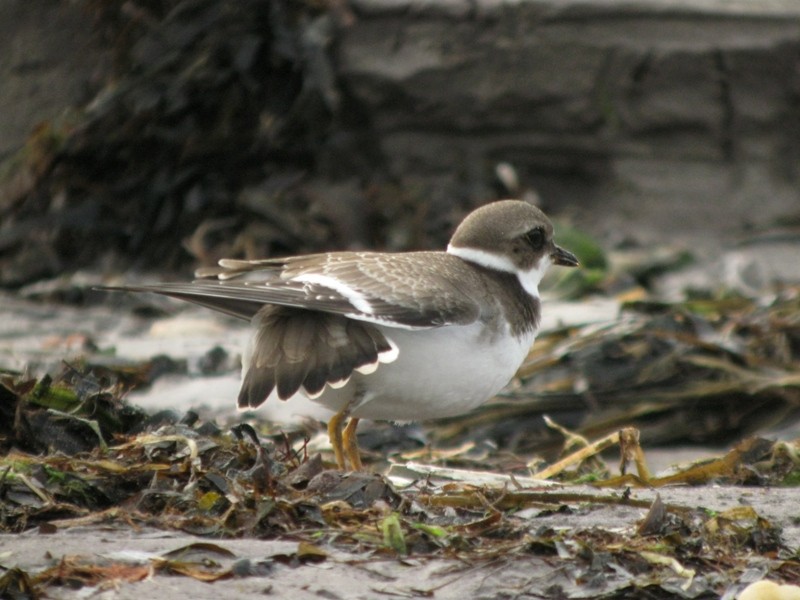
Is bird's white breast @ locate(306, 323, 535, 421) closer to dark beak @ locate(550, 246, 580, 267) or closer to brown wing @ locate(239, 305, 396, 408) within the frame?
brown wing @ locate(239, 305, 396, 408)

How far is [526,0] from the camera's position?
9680 millimetres

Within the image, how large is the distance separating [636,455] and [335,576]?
64.6 inches

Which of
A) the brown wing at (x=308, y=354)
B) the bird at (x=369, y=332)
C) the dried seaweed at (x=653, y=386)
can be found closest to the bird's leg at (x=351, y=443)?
the bird at (x=369, y=332)

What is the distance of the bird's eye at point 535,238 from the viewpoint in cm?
549

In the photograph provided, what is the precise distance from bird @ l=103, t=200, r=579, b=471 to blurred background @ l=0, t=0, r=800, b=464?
6.06 ft

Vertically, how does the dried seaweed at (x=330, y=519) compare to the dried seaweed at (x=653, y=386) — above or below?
above

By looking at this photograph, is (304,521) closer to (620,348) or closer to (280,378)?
(280,378)

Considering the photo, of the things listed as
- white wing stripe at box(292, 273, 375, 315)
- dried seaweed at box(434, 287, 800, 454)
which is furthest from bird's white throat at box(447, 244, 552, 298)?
dried seaweed at box(434, 287, 800, 454)

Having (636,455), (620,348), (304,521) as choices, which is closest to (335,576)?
(304,521)

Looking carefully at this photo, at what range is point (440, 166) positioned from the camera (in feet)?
32.7

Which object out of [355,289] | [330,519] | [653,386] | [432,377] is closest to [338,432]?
[432,377]

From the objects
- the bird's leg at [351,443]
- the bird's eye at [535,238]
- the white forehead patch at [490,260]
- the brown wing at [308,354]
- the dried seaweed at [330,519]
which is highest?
the bird's eye at [535,238]

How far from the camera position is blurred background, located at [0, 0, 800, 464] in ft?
23.0

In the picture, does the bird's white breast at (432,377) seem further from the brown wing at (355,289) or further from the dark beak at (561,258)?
the dark beak at (561,258)
